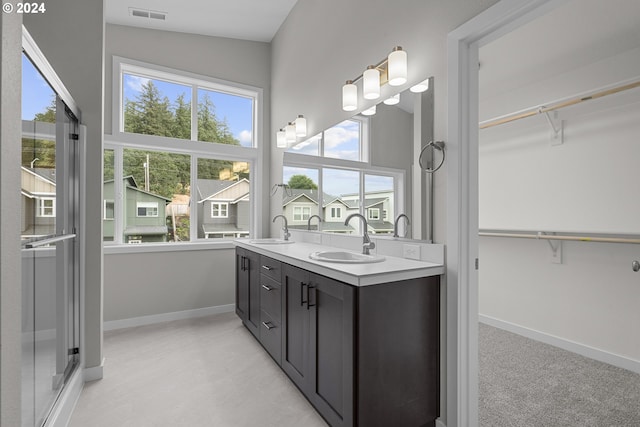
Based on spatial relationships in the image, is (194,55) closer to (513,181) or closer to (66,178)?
(66,178)

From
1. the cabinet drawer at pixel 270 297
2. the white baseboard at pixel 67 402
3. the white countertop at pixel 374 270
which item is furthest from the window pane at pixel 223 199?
the white countertop at pixel 374 270

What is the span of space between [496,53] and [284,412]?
2932 mm

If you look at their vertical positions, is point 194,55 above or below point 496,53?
above

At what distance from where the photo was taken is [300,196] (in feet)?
10.5

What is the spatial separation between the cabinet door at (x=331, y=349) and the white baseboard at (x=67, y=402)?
1.28 m

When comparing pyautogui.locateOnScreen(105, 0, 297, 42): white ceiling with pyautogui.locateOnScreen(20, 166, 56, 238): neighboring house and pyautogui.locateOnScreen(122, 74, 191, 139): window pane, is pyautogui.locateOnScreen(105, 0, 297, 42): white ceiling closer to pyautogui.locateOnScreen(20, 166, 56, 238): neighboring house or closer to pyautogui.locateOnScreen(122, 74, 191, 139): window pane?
pyautogui.locateOnScreen(122, 74, 191, 139): window pane

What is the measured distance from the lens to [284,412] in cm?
186

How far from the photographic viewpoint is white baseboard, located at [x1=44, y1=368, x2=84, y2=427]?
1595 mm

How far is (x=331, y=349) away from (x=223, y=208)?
8.78ft

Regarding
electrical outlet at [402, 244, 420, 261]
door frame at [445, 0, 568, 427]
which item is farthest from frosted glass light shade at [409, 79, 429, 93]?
electrical outlet at [402, 244, 420, 261]

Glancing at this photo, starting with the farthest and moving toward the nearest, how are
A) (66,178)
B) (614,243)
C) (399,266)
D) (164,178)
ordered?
(164,178), (614,243), (66,178), (399,266)

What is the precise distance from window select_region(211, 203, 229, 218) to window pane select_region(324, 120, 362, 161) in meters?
1.67

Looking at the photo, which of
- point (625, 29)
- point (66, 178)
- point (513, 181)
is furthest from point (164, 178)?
point (625, 29)

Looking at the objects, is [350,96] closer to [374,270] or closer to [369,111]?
[369,111]
